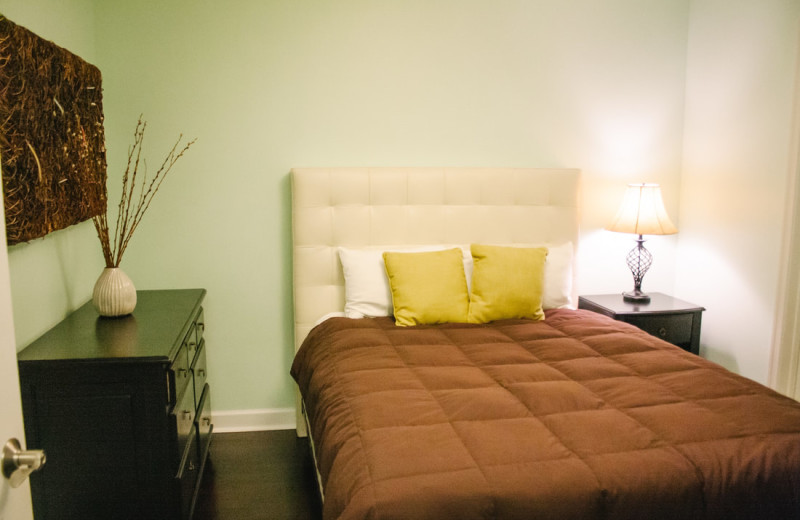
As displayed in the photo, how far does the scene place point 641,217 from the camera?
135 inches

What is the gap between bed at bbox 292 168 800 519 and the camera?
1651mm

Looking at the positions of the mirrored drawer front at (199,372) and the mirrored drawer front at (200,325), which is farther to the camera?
the mirrored drawer front at (200,325)

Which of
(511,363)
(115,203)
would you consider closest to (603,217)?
(511,363)

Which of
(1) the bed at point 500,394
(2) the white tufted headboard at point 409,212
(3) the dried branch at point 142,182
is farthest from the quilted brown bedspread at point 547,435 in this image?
(3) the dried branch at point 142,182

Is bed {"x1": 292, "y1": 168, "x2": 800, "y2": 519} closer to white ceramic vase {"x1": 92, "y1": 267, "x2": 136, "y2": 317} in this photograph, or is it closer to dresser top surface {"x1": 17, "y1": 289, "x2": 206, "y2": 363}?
dresser top surface {"x1": 17, "y1": 289, "x2": 206, "y2": 363}

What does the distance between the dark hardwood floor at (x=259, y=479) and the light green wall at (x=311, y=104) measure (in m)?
0.24

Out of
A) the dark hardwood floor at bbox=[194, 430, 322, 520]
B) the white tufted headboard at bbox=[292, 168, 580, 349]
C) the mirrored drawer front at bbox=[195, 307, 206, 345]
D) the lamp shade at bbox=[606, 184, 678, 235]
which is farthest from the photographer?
the lamp shade at bbox=[606, 184, 678, 235]

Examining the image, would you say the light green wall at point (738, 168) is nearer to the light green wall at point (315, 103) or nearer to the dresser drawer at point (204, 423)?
the light green wall at point (315, 103)

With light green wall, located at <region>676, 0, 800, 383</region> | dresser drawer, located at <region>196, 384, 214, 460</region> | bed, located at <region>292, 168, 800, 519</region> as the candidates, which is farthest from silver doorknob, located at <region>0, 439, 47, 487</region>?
light green wall, located at <region>676, 0, 800, 383</region>

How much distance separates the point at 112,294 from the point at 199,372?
59 cm

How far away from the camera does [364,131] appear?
3348 millimetres

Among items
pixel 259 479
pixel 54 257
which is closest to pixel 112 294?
pixel 54 257

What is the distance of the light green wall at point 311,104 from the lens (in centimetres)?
317

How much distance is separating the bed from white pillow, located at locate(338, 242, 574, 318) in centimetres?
1
